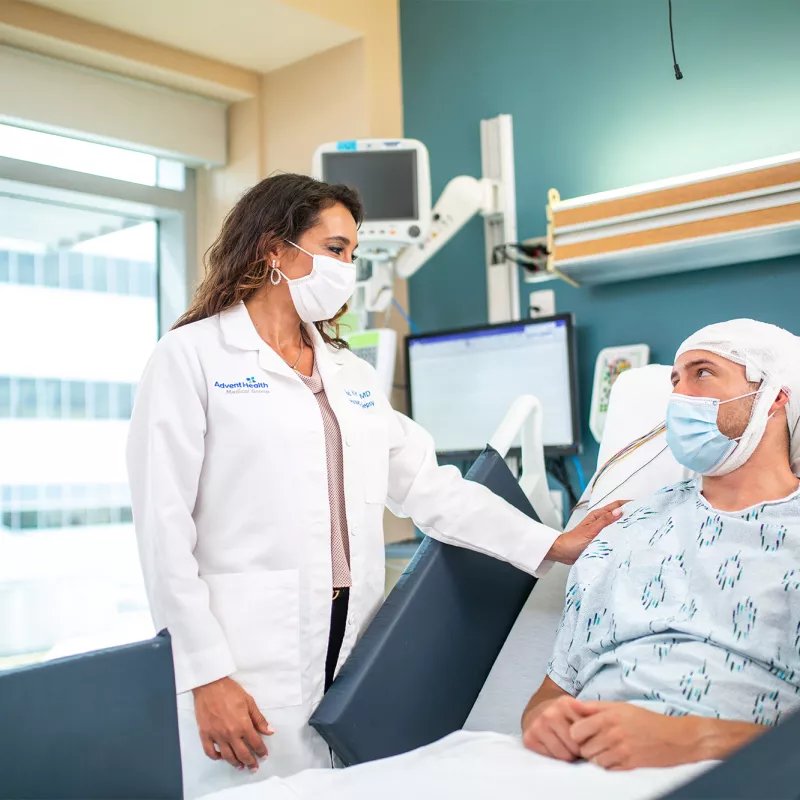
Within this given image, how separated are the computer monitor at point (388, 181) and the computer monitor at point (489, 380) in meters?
0.39

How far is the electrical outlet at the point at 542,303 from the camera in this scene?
121 inches

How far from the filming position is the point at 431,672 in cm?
172

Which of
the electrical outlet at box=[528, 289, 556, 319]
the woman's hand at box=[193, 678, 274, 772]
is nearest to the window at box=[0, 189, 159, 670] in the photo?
the electrical outlet at box=[528, 289, 556, 319]

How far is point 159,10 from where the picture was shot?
3.12 m

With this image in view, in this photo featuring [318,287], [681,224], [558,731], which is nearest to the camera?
[558,731]

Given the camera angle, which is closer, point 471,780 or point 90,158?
point 471,780

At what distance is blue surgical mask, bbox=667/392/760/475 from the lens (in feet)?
5.08

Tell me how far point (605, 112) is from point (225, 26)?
1.36 metres

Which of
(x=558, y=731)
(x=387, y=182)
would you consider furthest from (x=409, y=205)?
(x=558, y=731)

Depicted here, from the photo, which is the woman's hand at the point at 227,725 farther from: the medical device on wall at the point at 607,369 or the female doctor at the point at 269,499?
the medical device on wall at the point at 607,369

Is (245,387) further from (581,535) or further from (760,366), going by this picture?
(760,366)

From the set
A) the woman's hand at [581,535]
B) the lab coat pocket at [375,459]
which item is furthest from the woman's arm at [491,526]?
the lab coat pocket at [375,459]

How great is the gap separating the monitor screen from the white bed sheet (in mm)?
2032

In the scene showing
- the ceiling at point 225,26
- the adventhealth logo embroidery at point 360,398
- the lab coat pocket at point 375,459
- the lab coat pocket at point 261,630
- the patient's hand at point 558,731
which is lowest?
the patient's hand at point 558,731
